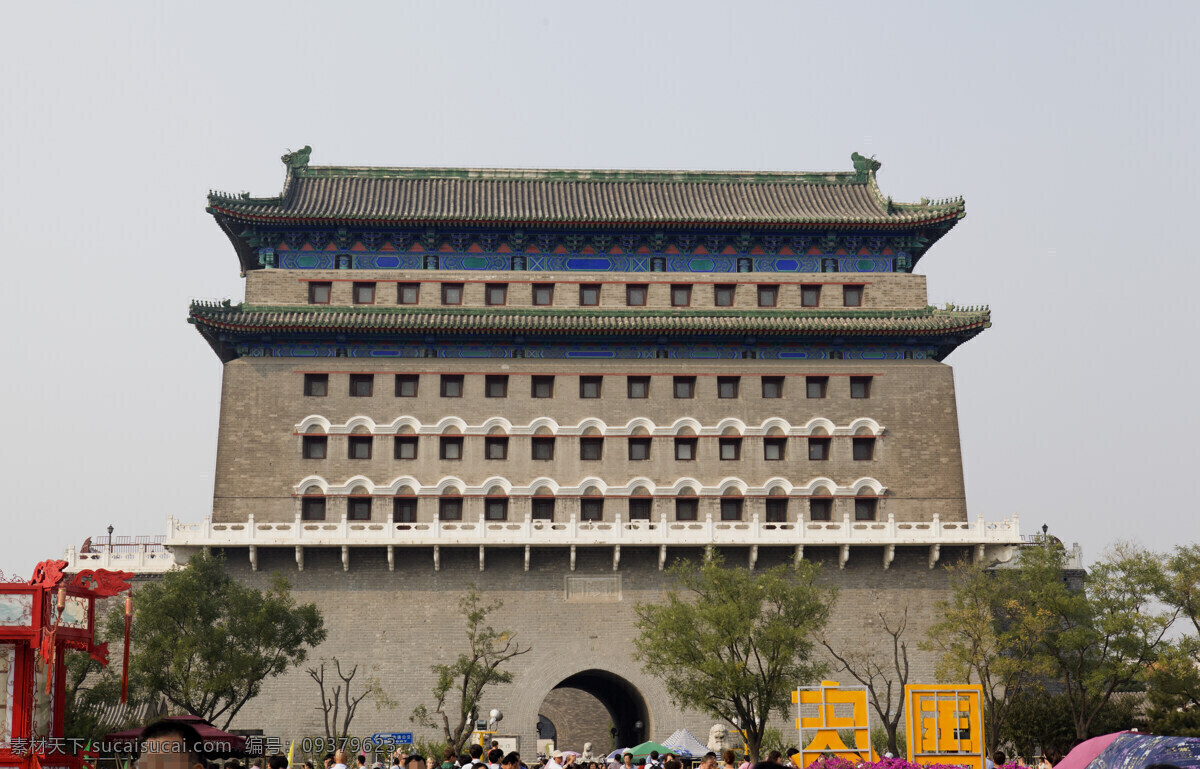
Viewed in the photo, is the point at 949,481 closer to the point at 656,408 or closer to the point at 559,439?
the point at 656,408

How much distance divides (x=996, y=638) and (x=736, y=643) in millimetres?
8407

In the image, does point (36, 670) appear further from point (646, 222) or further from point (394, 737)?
point (646, 222)

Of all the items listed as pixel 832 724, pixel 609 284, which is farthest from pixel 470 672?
pixel 832 724

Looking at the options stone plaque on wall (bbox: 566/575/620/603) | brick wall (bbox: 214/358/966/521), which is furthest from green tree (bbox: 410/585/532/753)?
brick wall (bbox: 214/358/966/521)

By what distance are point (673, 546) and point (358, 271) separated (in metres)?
15.2

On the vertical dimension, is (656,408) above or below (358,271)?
below

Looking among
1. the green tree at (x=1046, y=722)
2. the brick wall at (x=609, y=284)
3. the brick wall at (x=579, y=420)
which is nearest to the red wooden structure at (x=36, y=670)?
the brick wall at (x=579, y=420)

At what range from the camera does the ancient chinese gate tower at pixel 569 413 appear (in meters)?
43.8

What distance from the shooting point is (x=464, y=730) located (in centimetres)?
4069

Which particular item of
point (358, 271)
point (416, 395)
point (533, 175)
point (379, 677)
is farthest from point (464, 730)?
point (533, 175)

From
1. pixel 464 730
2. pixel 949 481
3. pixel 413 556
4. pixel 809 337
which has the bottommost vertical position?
pixel 464 730

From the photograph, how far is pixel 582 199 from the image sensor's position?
166ft

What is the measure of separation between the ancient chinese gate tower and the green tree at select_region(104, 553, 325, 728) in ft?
16.0

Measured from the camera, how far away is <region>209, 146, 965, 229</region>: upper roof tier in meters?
47.9
